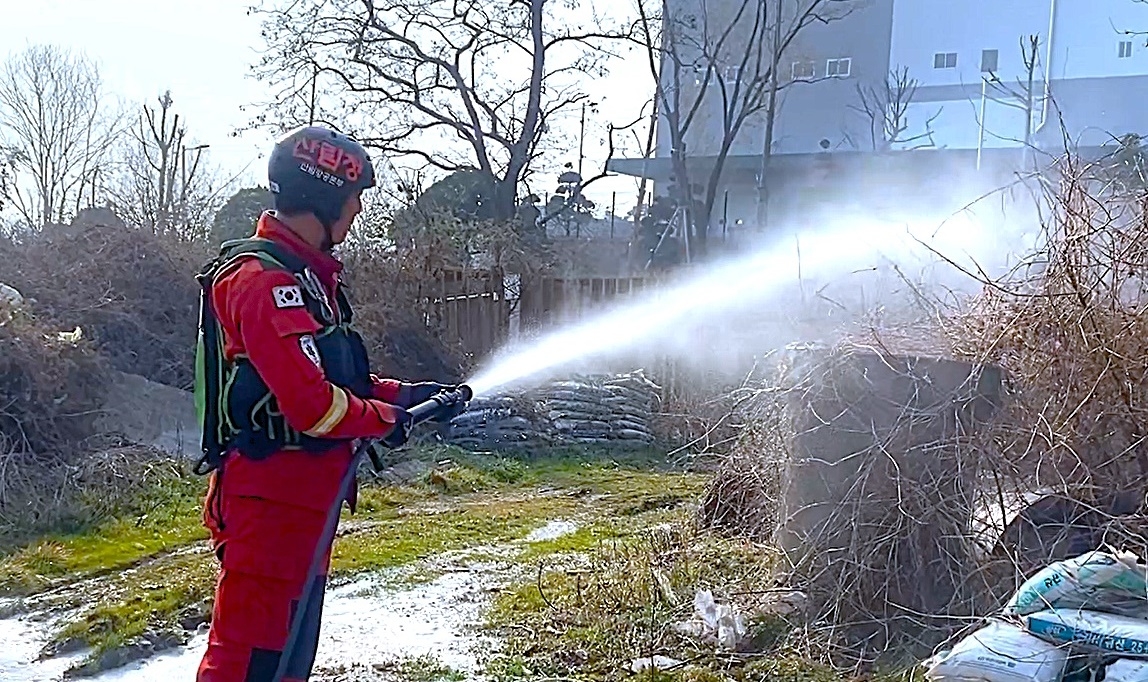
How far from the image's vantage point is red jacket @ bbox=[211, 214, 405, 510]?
9.00 ft

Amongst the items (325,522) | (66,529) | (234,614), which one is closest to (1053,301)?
(325,522)

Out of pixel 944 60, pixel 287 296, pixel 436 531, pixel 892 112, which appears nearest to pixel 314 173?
pixel 287 296

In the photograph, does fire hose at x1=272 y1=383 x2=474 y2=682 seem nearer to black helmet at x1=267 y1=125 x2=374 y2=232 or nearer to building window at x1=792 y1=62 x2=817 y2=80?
black helmet at x1=267 y1=125 x2=374 y2=232

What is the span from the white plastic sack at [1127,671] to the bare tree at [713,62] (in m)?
19.2

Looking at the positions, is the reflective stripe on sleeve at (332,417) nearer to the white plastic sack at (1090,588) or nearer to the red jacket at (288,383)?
the red jacket at (288,383)

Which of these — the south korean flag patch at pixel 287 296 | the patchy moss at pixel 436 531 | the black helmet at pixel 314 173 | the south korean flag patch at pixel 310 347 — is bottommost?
the patchy moss at pixel 436 531

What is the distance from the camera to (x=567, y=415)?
1171cm

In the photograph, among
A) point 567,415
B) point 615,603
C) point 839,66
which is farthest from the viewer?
point 839,66

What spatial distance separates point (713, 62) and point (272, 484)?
2051 cm

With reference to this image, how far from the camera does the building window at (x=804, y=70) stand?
88.2ft

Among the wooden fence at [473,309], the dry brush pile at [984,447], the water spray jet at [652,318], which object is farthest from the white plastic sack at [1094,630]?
the wooden fence at [473,309]

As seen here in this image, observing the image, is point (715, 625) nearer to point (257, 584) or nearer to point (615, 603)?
point (615, 603)

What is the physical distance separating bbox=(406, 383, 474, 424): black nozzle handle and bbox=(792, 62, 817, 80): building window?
24802mm

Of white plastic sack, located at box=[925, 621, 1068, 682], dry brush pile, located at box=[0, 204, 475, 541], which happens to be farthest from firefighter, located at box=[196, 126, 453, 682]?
dry brush pile, located at box=[0, 204, 475, 541]
